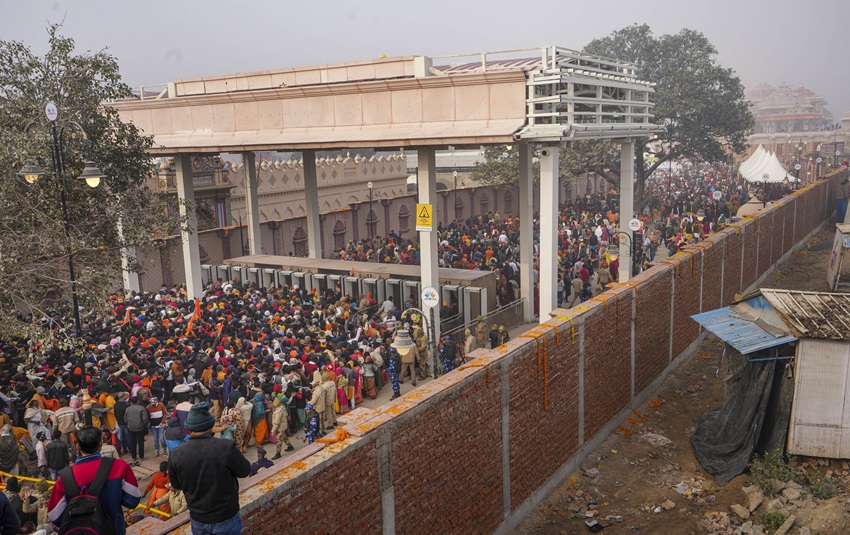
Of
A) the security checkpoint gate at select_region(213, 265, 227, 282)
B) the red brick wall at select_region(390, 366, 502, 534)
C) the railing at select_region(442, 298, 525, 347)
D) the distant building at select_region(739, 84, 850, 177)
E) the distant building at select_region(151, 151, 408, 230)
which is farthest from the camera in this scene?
the distant building at select_region(739, 84, 850, 177)

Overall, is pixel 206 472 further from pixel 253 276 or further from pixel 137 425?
pixel 253 276

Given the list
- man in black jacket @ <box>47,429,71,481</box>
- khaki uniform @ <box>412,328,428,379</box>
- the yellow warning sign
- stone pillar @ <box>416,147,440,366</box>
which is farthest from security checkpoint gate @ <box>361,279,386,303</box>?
man in black jacket @ <box>47,429,71,481</box>

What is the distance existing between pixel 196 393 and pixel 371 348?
4523 mm

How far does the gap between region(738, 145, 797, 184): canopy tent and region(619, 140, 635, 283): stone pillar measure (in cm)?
2421

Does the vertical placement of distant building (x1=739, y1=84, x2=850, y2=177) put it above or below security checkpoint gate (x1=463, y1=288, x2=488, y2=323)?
above

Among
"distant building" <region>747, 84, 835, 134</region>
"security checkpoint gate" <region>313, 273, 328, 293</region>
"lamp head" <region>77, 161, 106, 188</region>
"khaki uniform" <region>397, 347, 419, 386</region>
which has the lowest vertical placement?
"khaki uniform" <region>397, 347, 419, 386</region>

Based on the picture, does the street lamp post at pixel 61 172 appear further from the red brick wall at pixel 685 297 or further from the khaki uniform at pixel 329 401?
the red brick wall at pixel 685 297

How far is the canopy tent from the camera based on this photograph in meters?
44.9

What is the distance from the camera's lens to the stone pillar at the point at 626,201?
22.9 metres

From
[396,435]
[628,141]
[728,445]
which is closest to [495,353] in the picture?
[396,435]

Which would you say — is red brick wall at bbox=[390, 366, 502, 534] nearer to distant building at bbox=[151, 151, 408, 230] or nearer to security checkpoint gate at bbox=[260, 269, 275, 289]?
security checkpoint gate at bbox=[260, 269, 275, 289]

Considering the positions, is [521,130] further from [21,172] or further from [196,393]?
[21,172]

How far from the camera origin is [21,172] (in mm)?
12898

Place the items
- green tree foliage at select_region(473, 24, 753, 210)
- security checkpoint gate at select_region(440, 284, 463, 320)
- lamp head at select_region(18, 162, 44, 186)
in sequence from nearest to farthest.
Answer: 1. lamp head at select_region(18, 162, 44, 186)
2. security checkpoint gate at select_region(440, 284, 463, 320)
3. green tree foliage at select_region(473, 24, 753, 210)
